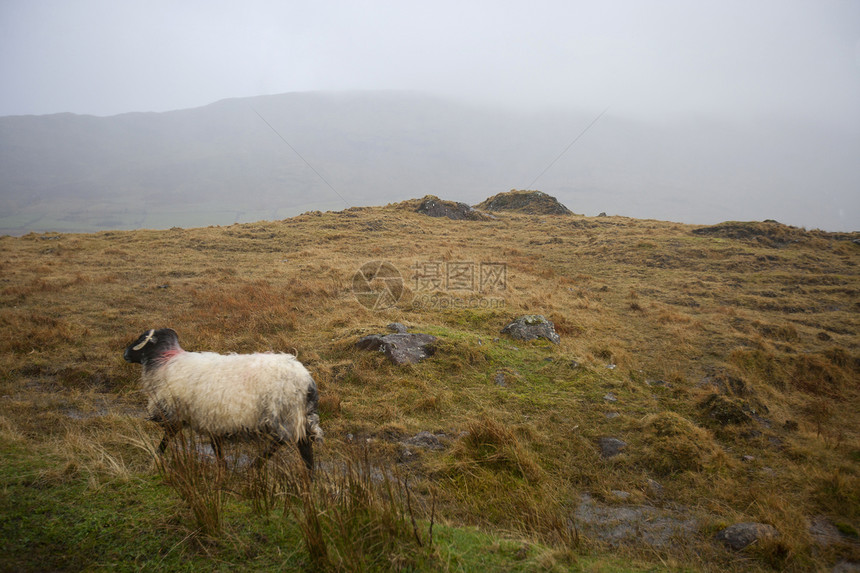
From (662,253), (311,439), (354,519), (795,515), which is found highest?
(662,253)

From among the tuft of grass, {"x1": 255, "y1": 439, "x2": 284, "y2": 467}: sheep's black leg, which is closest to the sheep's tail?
{"x1": 255, "y1": 439, "x2": 284, "y2": 467}: sheep's black leg

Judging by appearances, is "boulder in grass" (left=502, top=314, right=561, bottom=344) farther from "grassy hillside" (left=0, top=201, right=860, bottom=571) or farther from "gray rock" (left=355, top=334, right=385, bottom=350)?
"gray rock" (left=355, top=334, right=385, bottom=350)

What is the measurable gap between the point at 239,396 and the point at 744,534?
6.33 m

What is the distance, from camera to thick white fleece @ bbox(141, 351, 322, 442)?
4895 mm

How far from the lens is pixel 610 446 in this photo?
681 cm

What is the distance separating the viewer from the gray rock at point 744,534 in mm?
4473

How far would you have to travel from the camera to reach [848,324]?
14.0 metres

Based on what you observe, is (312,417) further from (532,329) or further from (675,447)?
(532,329)

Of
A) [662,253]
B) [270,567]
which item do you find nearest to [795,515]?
[270,567]

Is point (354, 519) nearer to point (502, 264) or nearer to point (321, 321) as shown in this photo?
point (321, 321)

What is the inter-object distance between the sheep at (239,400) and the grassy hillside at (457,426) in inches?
14.7

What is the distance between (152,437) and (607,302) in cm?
1612

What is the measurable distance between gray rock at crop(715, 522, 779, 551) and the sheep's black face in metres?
7.80

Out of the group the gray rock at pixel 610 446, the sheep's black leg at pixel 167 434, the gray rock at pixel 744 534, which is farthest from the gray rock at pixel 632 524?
the sheep's black leg at pixel 167 434
